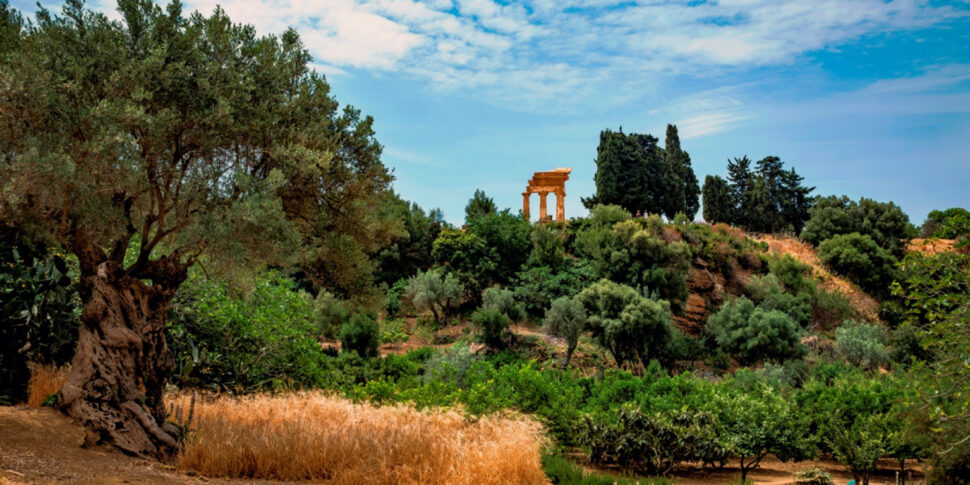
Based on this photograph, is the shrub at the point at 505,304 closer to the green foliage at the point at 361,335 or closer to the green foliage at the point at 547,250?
the green foliage at the point at 547,250

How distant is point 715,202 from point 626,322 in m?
28.4

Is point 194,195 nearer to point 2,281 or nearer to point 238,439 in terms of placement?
point 238,439

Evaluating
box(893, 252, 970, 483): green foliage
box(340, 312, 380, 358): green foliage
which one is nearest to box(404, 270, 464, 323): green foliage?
box(340, 312, 380, 358): green foliage

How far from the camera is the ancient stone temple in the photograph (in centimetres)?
4519

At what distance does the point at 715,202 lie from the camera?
49.2m

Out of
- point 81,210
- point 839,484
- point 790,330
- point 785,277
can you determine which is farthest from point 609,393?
point 785,277

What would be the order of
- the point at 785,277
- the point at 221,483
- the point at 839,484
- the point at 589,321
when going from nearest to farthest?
the point at 221,483 < the point at 839,484 < the point at 589,321 < the point at 785,277

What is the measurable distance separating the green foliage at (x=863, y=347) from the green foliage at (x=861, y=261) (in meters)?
12.4

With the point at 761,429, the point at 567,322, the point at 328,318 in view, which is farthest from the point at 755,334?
the point at 328,318

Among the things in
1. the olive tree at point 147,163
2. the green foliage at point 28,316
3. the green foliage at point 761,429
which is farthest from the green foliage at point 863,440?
the green foliage at point 28,316

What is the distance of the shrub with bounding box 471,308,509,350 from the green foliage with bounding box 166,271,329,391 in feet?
38.9

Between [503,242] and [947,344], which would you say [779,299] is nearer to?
[503,242]

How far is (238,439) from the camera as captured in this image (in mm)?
8625

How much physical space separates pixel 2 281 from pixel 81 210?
316cm
